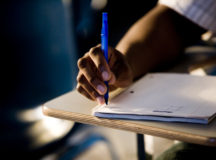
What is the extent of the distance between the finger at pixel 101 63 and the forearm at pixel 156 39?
26cm

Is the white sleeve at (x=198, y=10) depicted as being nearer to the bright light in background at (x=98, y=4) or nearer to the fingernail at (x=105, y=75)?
the bright light in background at (x=98, y=4)

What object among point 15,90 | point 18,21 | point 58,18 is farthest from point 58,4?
point 15,90

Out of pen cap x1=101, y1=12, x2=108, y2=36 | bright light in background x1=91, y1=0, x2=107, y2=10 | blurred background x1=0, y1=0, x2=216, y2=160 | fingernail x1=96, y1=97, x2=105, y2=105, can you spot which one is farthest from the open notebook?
bright light in background x1=91, y1=0, x2=107, y2=10

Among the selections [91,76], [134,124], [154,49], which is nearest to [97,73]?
[91,76]

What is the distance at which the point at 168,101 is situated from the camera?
0.66m

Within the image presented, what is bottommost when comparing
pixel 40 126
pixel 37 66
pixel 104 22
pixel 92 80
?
pixel 40 126

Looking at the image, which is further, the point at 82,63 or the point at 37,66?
the point at 37,66

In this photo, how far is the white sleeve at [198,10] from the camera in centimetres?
115

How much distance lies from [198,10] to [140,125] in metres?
0.72

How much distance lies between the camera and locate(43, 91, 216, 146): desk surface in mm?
540

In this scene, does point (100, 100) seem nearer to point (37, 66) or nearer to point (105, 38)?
point (105, 38)

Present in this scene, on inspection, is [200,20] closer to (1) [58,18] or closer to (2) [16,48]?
(1) [58,18]

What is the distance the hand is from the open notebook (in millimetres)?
37

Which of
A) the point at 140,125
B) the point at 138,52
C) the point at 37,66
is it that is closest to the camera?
the point at 140,125
